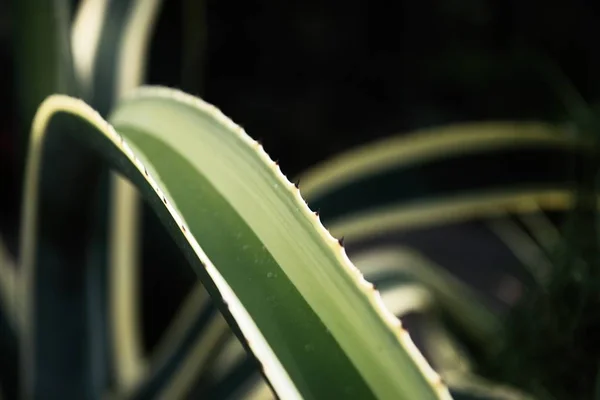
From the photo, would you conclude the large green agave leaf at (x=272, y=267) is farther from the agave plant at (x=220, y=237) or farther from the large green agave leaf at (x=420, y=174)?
the large green agave leaf at (x=420, y=174)

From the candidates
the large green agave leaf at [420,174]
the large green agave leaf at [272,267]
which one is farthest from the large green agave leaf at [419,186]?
the large green agave leaf at [272,267]

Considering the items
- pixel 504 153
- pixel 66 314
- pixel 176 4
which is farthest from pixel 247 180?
pixel 176 4

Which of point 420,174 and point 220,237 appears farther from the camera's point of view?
point 420,174

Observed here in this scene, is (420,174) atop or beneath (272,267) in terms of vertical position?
atop

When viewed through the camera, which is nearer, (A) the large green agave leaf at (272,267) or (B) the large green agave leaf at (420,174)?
(A) the large green agave leaf at (272,267)

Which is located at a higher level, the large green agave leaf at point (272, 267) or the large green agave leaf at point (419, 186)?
the large green agave leaf at point (419, 186)

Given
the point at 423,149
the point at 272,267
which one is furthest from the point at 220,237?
the point at 423,149

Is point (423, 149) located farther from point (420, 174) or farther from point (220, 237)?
point (220, 237)
